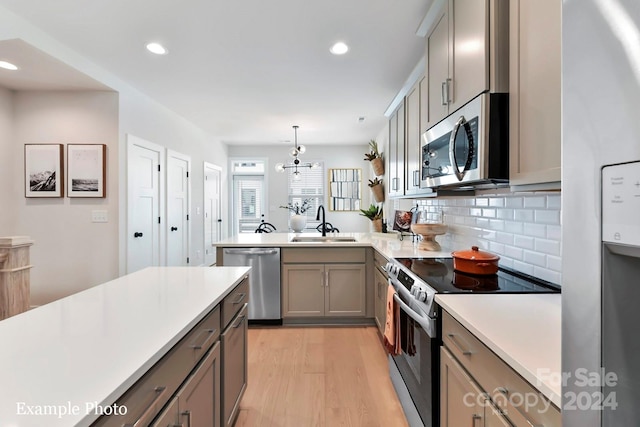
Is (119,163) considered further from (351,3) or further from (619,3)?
(619,3)

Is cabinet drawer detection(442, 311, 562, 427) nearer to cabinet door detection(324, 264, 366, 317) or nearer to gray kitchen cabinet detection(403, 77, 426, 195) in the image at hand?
gray kitchen cabinet detection(403, 77, 426, 195)

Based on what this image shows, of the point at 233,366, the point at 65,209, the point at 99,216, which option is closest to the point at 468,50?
the point at 233,366

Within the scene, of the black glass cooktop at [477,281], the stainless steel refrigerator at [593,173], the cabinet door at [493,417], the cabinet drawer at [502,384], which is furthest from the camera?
the black glass cooktop at [477,281]

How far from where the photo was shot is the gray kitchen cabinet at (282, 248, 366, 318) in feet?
10.3

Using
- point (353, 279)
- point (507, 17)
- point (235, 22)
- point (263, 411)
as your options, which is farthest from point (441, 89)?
point (263, 411)

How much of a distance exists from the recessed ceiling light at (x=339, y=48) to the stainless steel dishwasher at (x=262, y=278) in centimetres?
194

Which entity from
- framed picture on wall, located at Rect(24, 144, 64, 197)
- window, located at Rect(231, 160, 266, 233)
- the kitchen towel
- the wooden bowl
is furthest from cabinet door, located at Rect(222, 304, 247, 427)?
window, located at Rect(231, 160, 266, 233)

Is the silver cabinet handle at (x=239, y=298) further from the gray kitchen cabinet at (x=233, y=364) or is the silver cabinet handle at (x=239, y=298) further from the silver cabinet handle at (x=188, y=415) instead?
the silver cabinet handle at (x=188, y=415)

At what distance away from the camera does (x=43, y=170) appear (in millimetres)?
3312

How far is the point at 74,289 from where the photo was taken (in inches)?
132

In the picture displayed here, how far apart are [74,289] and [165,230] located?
Answer: 1.23m

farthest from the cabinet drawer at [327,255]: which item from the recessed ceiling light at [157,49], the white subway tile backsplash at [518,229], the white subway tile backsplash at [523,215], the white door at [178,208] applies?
the white door at [178,208]

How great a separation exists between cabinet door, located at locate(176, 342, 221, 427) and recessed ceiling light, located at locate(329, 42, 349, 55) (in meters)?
2.42

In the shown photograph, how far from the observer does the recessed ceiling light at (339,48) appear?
8.47ft
